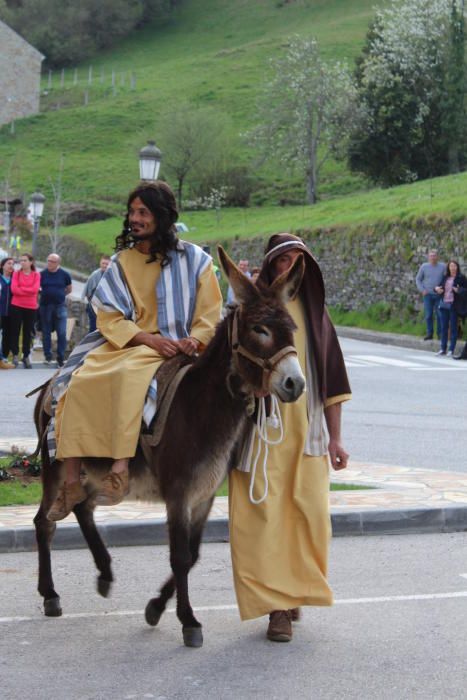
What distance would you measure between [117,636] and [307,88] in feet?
205

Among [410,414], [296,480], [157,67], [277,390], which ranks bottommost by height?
[410,414]

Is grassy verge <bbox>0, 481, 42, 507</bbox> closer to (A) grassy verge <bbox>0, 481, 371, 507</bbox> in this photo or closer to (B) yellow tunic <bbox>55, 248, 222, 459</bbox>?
(A) grassy verge <bbox>0, 481, 371, 507</bbox>

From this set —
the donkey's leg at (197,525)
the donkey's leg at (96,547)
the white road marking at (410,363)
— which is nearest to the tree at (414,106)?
the white road marking at (410,363)

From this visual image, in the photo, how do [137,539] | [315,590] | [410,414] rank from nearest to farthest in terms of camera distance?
[315,590] < [137,539] < [410,414]

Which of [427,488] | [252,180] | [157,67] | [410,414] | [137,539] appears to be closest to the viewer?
[137,539]

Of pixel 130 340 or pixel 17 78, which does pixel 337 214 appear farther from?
pixel 17 78

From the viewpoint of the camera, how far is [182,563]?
565 centimetres

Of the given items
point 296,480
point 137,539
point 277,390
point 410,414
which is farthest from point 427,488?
point 410,414

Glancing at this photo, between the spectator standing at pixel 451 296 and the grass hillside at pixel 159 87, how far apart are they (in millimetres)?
41872

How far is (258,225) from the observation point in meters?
51.9

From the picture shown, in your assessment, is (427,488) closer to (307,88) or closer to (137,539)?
(137,539)

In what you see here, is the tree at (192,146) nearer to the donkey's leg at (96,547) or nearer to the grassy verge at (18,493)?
the grassy verge at (18,493)

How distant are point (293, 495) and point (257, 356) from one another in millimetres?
816

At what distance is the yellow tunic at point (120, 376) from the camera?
577cm
